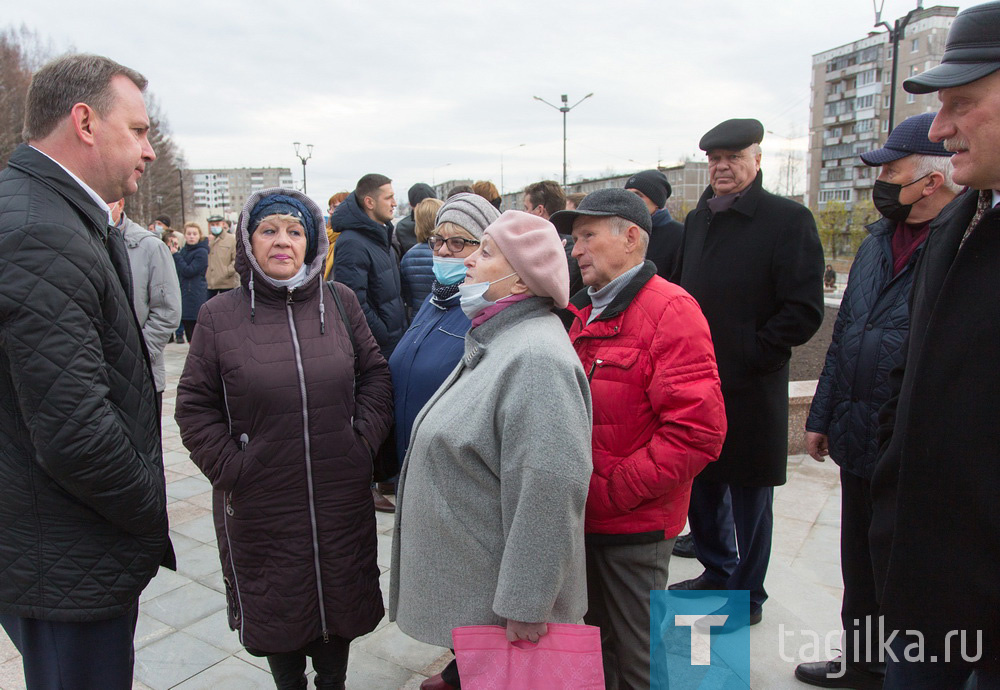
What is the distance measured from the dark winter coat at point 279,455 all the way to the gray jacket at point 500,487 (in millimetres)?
368

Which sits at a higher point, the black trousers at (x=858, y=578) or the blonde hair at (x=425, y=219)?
the blonde hair at (x=425, y=219)

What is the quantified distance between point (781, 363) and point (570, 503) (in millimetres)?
1944

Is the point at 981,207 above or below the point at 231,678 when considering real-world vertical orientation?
above

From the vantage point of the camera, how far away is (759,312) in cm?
331

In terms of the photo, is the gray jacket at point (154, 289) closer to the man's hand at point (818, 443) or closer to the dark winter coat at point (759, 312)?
the dark winter coat at point (759, 312)

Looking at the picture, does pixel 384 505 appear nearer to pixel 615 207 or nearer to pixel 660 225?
pixel 660 225

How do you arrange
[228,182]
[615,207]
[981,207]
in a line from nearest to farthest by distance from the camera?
1. [981,207]
2. [615,207]
3. [228,182]

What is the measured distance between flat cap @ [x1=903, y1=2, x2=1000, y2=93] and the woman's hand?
169 centimetres

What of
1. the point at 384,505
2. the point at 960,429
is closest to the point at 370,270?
the point at 384,505

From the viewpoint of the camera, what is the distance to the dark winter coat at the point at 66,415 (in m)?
1.66

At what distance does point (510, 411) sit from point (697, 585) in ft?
7.77

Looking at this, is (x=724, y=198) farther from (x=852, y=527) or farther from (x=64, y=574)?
(x=64, y=574)

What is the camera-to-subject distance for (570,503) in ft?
6.00

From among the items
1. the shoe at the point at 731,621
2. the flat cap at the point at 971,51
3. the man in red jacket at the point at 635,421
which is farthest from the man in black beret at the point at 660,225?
the flat cap at the point at 971,51
